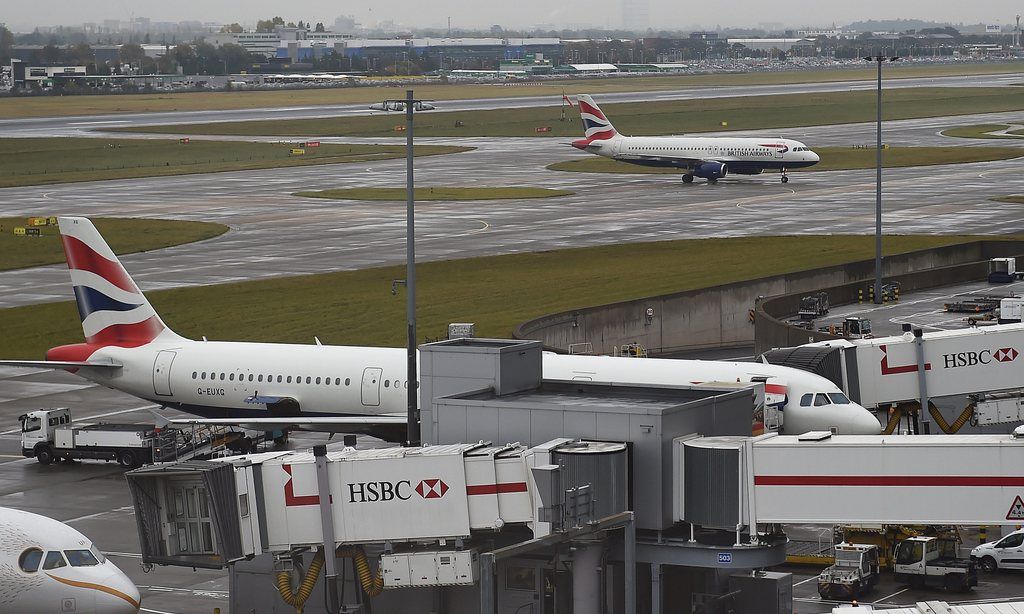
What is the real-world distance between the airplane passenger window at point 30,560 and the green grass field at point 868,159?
139 m

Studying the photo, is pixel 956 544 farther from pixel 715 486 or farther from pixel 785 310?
pixel 785 310

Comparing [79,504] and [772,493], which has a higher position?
[772,493]

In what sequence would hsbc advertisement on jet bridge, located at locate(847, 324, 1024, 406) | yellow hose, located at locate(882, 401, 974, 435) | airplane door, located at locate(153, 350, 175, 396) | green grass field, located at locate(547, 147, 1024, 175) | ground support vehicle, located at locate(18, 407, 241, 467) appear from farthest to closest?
green grass field, located at locate(547, 147, 1024, 175) < airplane door, located at locate(153, 350, 175, 396) < ground support vehicle, located at locate(18, 407, 241, 467) < yellow hose, located at locate(882, 401, 974, 435) < hsbc advertisement on jet bridge, located at locate(847, 324, 1024, 406)

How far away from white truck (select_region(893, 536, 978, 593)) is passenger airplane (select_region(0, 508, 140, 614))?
1913 cm

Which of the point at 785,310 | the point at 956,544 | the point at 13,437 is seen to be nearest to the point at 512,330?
the point at 785,310

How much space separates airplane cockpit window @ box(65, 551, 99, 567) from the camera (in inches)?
1184

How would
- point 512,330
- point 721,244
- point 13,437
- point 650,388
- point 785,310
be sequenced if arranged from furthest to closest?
point 721,244 < point 785,310 < point 512,330 < point 13,437 < point 650,388

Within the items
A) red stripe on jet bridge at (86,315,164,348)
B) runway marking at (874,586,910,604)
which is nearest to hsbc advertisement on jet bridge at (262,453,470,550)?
runway marking at (874,586,910,604)

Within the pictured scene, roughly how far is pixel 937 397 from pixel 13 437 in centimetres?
3414

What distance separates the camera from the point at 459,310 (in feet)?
258

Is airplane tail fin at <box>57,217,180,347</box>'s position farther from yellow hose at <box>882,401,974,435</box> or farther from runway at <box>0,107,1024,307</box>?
runway at <box>0,107,1024,307</box>

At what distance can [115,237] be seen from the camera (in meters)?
112

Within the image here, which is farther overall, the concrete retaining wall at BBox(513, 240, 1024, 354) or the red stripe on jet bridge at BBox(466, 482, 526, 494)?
the concrete retaining wall at BBox(513, 240, 1024, 354)

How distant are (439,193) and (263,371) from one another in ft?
291
